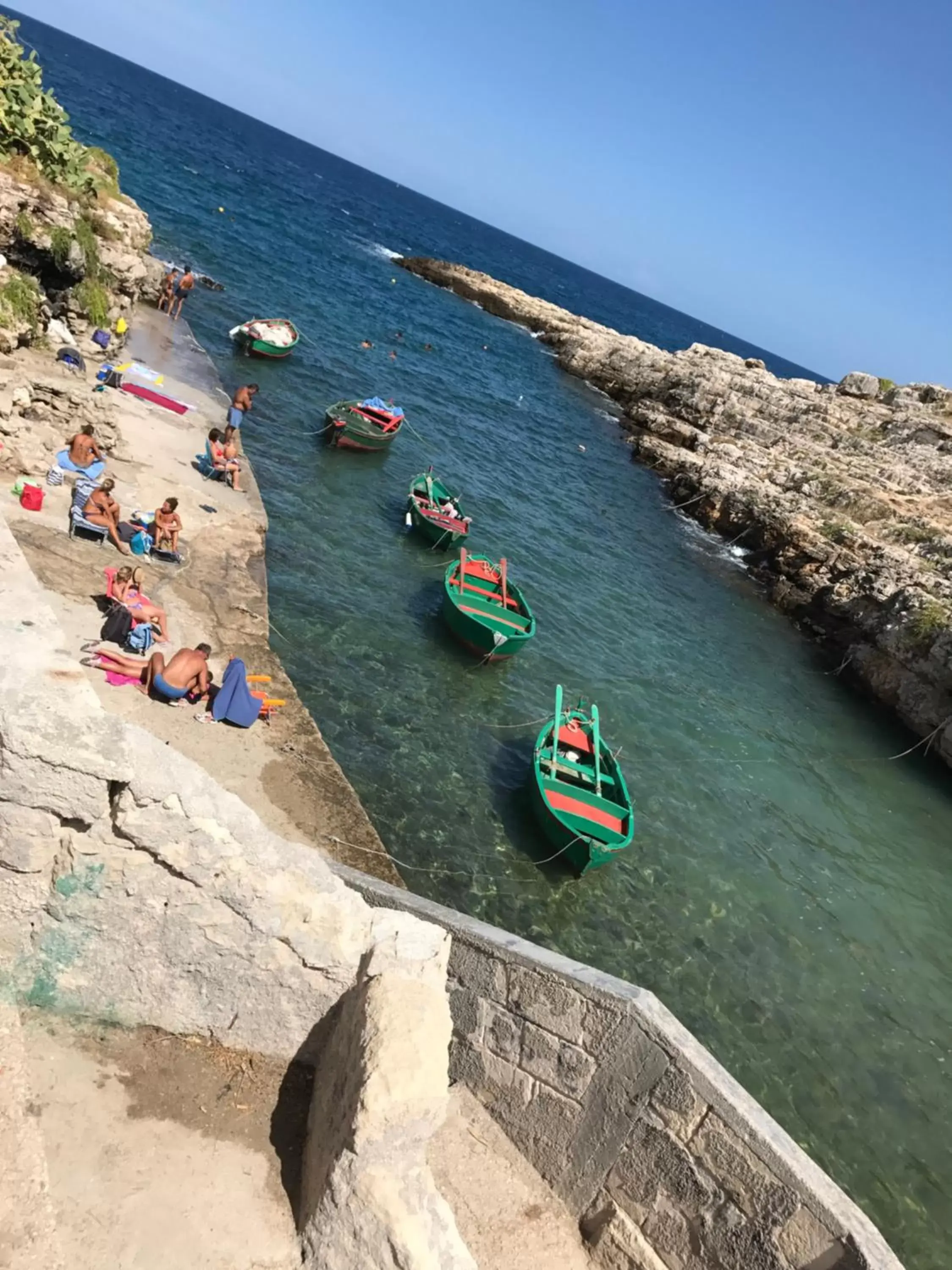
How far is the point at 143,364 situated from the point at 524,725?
18658 mm

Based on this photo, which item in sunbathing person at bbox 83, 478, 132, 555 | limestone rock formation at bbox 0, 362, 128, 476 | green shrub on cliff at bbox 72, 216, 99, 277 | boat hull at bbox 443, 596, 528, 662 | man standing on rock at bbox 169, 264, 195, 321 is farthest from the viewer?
man standing on rock at bbox 169, 264, 195, 321

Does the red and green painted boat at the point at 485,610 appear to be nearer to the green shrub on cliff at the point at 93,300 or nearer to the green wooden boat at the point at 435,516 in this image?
the green wooden boat at the point at 435,516

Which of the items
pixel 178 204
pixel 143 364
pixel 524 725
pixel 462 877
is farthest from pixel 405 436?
pixel 178 204

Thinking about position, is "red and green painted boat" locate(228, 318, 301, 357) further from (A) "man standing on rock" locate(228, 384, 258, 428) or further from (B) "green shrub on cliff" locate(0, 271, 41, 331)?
(B) "green shrub on cliff" locate(0, 271, 41, 331)

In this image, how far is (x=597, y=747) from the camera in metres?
16.7

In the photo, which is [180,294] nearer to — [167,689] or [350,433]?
[350,433]

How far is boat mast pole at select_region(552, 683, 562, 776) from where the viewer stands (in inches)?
628

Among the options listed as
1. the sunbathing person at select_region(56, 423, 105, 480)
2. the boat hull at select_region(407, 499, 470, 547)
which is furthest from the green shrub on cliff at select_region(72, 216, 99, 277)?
the boat hull at select_region(407, 499, 470, 547)

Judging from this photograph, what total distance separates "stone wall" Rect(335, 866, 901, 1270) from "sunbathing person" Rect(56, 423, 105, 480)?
12.3 metres

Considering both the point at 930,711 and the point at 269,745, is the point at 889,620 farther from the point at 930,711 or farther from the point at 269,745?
the point at 269,745

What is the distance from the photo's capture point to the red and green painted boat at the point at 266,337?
3431cm

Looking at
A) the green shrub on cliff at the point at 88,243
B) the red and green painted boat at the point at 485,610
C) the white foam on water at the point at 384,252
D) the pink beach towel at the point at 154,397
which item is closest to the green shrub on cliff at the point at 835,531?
the red and green painted boat at the point at 485,610

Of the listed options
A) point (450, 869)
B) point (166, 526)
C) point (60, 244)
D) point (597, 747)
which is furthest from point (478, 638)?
point (60, 244)

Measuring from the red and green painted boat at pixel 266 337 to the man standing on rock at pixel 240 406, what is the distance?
7.03m
